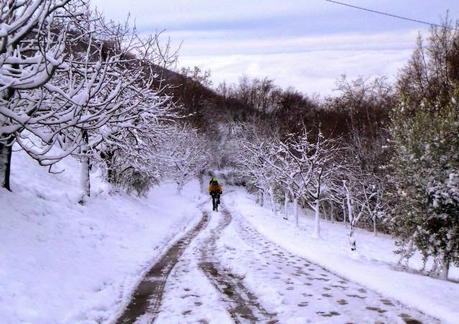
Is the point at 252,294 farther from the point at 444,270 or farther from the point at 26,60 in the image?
the point at 444,270

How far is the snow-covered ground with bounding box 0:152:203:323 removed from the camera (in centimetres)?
A: 654

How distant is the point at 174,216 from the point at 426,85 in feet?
78.6

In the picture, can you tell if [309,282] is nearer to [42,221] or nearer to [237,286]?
[237,286]

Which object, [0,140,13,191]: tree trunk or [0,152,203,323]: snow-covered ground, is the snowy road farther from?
[0,140,13,191]: tree trunk

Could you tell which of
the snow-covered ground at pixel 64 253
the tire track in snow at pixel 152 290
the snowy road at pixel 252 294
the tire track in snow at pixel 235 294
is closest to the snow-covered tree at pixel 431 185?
the snowy road at pixel 252 294

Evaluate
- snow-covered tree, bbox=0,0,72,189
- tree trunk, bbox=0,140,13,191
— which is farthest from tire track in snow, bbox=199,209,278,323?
tree trunk, bbox=0,140,13,191

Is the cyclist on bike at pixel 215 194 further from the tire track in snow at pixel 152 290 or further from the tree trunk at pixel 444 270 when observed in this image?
the tree trunk at pixel 444 270

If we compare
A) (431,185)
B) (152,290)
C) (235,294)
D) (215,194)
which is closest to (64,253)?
(152,290)

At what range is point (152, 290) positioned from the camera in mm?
7969

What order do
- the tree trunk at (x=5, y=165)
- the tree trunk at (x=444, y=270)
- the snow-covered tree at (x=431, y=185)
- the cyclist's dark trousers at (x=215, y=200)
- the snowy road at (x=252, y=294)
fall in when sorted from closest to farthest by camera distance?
the snowy road at (x=252, y=294), the snow-covered tree at (x=431, y=185), the tree trunk at (x=5, y=165), the tree trunk at (x=444, y=270), the cyclist's dark trousers at (x=215, y=200)

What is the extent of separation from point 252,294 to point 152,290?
1.72 m

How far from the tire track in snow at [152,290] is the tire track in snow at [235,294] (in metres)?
0.77

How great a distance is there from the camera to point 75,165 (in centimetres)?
2319

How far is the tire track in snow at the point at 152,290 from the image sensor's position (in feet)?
21.5
